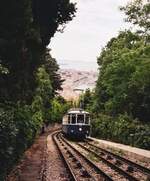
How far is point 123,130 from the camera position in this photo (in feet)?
170

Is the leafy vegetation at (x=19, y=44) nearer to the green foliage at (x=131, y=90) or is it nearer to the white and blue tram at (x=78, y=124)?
the green foliage at (x=131, y=90)

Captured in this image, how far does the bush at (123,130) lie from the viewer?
142 ft

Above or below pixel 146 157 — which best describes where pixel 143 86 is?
above

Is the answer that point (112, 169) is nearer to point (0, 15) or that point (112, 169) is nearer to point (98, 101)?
point (0, 15)

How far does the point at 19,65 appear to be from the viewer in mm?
26312

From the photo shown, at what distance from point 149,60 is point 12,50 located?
24576 mm

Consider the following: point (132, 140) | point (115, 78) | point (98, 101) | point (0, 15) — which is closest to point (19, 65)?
point (0, 15)

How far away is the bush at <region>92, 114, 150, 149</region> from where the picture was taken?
43156 millimetres

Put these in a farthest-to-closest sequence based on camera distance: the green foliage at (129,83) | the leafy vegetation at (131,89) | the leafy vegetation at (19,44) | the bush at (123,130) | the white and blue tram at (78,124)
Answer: the white and blue tram at (78,124)
the green foliage at (129,83)
the leafy vegetation at (131,89)
the bush at (123,130)
the leafy vegetation at (19,44)

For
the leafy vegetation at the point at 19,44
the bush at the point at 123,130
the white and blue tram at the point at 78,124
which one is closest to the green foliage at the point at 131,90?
the bush at the point at 123,130

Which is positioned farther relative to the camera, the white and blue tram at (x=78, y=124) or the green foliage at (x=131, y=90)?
the white and blue tram at (x=78, y=124)

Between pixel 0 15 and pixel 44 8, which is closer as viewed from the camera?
pixel 0 15

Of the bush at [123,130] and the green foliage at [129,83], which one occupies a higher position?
the green foliage at [129,83]

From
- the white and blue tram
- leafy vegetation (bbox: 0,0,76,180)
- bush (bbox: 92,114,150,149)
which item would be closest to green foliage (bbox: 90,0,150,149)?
bush (bbox: 92,114,150,149)
